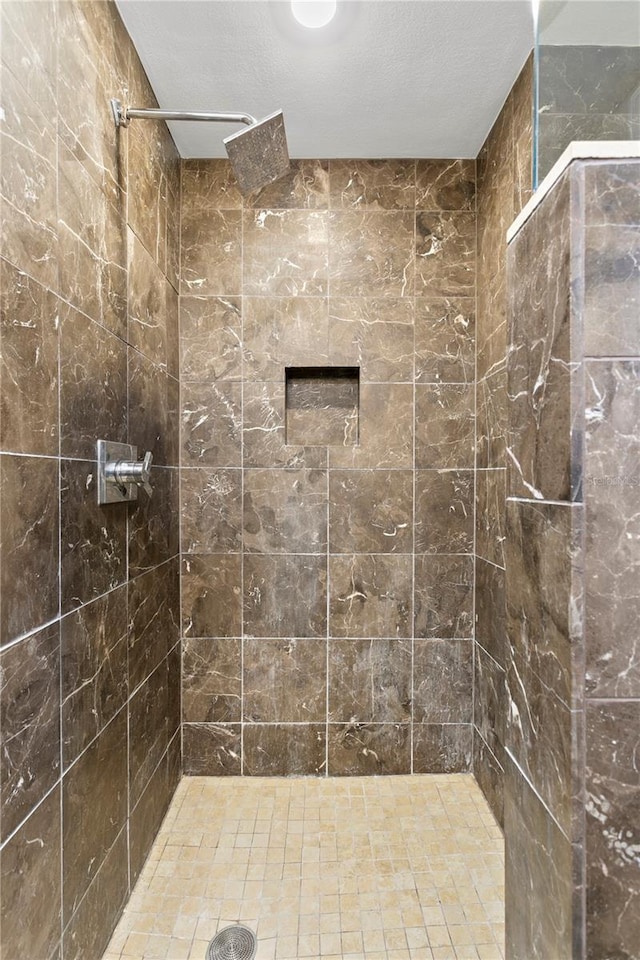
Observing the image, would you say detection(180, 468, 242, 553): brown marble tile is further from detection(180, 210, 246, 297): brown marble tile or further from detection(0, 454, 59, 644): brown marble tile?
detection(0, 454, 59, 644): brown marble tile

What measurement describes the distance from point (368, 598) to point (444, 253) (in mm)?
1525

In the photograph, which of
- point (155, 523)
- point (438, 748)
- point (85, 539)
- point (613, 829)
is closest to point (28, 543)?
point (85, 539)

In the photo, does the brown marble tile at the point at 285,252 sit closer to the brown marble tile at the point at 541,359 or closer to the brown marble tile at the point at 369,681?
the brown marble tile at the point at 541,359

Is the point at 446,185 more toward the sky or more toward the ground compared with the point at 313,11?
more toward the ground

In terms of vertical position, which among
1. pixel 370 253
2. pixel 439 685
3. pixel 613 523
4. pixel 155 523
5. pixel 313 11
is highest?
pixel 313 11

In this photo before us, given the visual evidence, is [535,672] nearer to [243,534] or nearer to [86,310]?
[86,310]

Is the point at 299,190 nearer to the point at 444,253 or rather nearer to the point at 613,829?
the point at 444,253

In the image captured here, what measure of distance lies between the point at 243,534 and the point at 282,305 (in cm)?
100

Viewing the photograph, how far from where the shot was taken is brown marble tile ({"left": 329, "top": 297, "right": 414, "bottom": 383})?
2.12m

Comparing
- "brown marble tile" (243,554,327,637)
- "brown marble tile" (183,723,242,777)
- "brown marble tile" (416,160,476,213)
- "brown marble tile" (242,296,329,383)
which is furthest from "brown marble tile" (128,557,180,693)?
"brown marble tile" (416,160,476,213)

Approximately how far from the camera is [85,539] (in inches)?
49.2

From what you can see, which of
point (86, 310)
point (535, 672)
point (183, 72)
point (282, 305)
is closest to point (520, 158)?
point (282, 305)

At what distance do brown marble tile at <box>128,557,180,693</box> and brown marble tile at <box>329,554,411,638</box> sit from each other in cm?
66

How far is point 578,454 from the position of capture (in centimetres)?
74
